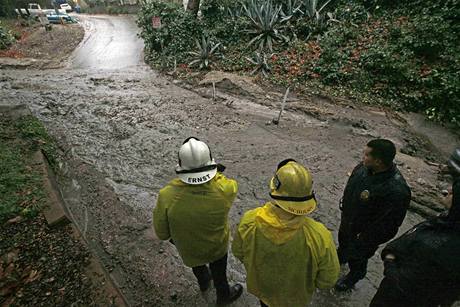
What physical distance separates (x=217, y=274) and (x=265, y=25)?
989 cm

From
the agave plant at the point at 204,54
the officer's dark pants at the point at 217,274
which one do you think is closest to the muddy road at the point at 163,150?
the officer's dark pants at the point at 217,274

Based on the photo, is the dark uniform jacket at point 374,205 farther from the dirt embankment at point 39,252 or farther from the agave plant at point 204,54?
the agave plant at point 204,54

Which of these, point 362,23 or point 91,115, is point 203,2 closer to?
point 362,23

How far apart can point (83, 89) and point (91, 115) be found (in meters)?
2.54

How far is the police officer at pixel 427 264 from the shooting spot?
5.31ft

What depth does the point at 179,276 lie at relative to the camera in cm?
305

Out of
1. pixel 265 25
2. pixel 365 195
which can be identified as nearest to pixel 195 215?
pixel 365 195

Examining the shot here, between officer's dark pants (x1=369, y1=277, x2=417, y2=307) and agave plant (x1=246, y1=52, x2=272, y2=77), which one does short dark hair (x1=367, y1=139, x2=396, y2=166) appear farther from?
agave plant (x1=246, y1=52, x2=272, y2=77)

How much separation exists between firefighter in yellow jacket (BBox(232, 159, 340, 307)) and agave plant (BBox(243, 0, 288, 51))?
31.1 ft

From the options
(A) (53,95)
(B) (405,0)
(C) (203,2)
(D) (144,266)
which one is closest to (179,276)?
(D) (144,266)

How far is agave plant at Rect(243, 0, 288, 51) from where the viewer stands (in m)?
10.3

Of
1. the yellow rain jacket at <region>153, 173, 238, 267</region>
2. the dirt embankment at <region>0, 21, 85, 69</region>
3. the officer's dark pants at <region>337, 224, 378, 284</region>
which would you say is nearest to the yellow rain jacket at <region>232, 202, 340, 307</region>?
the yellow rain jacket at <region>153, 173, 238, 267</region>

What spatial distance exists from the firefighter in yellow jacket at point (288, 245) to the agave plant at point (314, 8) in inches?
403

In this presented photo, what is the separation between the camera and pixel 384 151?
2.16 m
